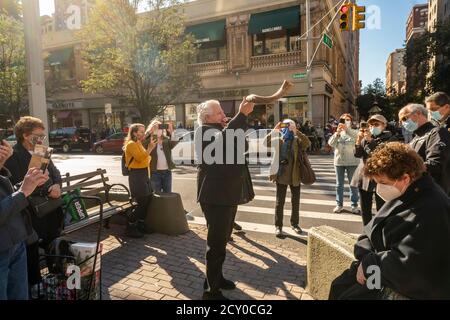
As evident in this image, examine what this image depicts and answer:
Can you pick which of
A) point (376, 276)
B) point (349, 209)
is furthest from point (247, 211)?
point (376, 276)

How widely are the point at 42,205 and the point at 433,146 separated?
4271 mm

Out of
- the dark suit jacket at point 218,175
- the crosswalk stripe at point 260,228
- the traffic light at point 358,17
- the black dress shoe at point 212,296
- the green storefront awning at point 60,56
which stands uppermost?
the green storefront awning at point 60,56

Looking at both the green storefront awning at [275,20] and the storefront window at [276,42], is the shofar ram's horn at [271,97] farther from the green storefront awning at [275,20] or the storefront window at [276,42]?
the storefront window at [276,42]

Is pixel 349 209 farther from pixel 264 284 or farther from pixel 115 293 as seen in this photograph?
pixel 115 293

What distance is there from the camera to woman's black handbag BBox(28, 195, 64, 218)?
328 cm

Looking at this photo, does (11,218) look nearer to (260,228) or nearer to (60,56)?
(260,228)

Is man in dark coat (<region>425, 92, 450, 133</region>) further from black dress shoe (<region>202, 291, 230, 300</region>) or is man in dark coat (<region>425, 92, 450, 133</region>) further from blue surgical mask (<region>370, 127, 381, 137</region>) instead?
black dress shoe (<region>202, 291, 230, 300</region>)

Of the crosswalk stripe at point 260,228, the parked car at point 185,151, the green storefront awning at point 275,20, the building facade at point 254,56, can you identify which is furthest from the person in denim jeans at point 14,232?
the green storefront awning at point 275,20

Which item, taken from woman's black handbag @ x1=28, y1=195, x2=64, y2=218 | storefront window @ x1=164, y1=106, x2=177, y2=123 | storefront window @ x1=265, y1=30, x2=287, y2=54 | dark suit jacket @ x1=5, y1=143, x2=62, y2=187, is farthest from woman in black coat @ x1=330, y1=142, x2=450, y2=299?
storefront window @ x1=164, y1=106, x2=177, y2=123

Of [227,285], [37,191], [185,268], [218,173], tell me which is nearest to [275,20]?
[185,268]

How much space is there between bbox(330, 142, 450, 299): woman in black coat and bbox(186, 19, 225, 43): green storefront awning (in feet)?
88.3

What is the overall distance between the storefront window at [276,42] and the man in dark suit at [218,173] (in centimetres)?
2404

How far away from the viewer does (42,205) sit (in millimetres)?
3408

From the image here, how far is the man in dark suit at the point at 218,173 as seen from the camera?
3203 millimetres
